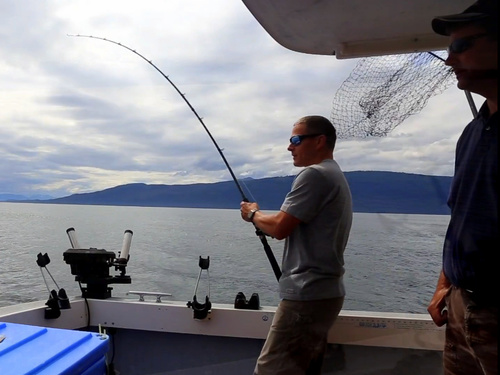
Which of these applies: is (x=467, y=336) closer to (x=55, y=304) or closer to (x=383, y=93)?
(x=383, y=93)

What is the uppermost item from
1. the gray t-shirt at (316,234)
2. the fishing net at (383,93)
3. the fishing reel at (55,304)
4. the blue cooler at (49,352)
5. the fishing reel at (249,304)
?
the fishing net at (383,93)

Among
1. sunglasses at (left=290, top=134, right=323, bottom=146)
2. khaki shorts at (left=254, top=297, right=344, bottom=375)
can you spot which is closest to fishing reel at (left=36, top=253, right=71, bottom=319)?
khaki shorts at (left=254, top=297, right=344, bottom=375)

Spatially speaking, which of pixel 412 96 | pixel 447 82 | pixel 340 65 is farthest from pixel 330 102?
pixel 447 82

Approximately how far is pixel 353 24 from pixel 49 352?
1.49m

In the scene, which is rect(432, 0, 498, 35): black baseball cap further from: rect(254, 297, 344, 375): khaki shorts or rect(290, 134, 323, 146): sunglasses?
rect(254, 297, 344, 375): khaki shorts

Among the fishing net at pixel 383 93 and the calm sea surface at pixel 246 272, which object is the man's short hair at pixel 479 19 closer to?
the fishing net at pixel 383 93

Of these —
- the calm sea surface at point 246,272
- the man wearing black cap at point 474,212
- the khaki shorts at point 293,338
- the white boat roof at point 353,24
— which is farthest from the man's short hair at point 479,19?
the calm sea surface at point 246,272

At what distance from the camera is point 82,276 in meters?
2.47

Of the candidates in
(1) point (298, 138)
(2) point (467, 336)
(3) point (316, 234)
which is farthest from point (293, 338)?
(1) point (298, 138)

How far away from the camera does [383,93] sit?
1799 millimetres

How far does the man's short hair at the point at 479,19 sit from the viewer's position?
0.60 meters

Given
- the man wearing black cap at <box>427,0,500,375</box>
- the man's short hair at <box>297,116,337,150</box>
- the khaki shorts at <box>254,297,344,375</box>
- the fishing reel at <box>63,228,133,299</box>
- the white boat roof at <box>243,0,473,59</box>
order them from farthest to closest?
1. the fishing reel at <box>63,228,133,299</box>
2. the man's short hair at <box>297,116,337,150</box>
3. the khaki shorts at <box>254,297,344,375</box>
4. the white boat roof at <box>243,0,473,59</box>
5. the man wearing black cap at <box>427,0,500,375</box>

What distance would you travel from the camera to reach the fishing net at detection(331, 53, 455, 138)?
171 cm

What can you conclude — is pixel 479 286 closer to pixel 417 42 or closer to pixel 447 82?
pixel 447 82
